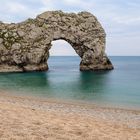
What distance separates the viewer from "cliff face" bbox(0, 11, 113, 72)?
11756cm

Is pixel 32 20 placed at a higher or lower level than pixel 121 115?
higher

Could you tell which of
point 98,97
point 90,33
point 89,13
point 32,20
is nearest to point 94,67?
point 90,33

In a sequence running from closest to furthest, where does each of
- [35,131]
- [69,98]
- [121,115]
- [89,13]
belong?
[35,131] → [121,115] → [69,98] → [89,13]

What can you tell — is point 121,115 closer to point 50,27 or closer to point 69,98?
point 69,98

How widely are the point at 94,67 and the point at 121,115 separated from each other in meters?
86.1

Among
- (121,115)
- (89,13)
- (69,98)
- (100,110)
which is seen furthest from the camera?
(89,13)

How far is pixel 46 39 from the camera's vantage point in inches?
4766

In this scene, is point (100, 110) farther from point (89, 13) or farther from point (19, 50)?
Result: point (89, 13)

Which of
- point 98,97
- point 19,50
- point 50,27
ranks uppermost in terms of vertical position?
point 50,27

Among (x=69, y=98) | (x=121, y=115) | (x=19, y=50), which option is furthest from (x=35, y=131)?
(x=19, y=50)

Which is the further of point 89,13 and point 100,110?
point 89,13

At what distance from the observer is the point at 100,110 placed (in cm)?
4156

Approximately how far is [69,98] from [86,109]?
39.5ft

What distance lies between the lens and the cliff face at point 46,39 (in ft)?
386
